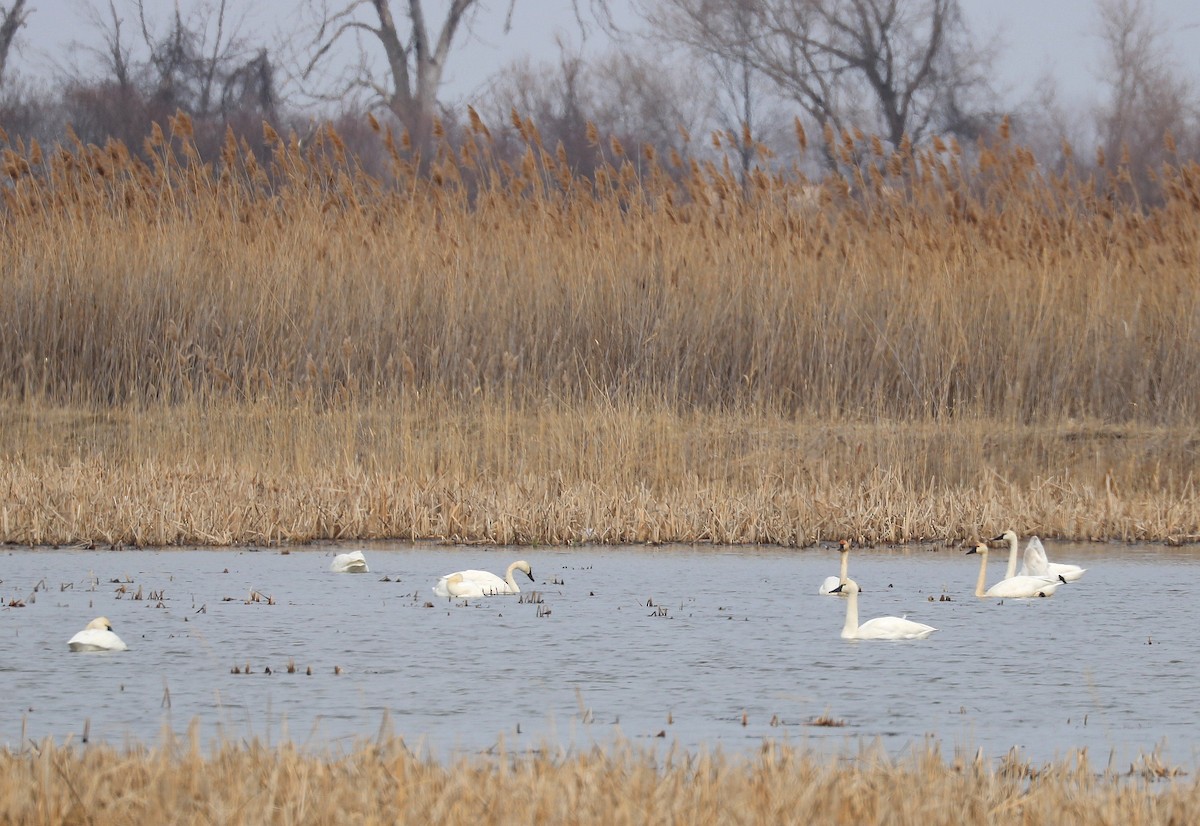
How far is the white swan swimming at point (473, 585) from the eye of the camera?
759 centimetres

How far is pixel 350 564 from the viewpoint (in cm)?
861

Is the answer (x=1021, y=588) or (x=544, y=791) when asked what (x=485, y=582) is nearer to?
(x=1021, y=588)

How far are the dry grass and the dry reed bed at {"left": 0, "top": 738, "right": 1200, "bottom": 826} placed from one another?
646 centimetres

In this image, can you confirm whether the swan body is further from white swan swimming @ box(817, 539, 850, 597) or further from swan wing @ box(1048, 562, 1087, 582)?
swan wing @ box(1048, 562, 1087, 582)

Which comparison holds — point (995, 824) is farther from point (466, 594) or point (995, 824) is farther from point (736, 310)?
point (736, 310)

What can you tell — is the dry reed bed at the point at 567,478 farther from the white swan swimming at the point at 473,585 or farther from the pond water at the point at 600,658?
the white swan swimming at the point at 473,585

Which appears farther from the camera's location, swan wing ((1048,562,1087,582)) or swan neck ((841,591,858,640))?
swan wing ((1048,562,1087,582))

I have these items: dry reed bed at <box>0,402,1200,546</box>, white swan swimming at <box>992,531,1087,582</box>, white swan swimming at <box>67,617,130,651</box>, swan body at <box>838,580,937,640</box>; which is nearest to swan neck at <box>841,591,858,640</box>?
swan body at <box>838,580,937,640</box>

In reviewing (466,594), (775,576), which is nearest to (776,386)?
(775,576)

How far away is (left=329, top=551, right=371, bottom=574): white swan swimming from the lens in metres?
8.59

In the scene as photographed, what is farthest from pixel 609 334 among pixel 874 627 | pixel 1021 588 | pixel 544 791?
pixel 544 791

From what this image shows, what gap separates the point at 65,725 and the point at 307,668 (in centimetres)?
109

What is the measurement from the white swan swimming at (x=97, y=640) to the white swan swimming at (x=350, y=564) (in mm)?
2456

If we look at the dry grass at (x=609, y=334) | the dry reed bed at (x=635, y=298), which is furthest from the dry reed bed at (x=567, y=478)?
the dry reed bed at (x=635, y=298)
